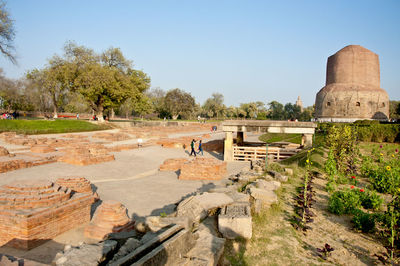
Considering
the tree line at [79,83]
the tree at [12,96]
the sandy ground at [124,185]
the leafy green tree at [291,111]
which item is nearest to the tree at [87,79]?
the tree line at [79,83]

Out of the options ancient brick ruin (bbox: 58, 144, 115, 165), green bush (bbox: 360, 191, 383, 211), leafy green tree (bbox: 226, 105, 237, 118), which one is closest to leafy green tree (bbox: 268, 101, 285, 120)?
leafy green tree (bbox: 226, 105, 237, 118)

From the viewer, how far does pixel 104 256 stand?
3.06 m

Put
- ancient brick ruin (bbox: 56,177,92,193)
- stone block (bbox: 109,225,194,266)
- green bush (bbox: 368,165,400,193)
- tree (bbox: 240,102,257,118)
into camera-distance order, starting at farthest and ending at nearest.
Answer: tree (bbox: 240,102,257,118), green bush (bbox: 368,165,400,193), ancient brick ruin (bbox: 56,177,92,193), stone block (bbox: 109,225,194,266)

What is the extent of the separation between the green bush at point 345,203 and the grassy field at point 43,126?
21.8 m

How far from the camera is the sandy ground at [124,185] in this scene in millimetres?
4125

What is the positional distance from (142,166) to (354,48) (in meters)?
34.2

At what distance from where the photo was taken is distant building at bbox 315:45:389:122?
104 ft

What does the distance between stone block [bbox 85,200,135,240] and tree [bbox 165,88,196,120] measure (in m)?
53.4

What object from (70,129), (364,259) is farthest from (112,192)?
(70,129)

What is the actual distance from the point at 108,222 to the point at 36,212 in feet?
3.52

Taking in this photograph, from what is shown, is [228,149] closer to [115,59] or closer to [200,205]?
[200,205]

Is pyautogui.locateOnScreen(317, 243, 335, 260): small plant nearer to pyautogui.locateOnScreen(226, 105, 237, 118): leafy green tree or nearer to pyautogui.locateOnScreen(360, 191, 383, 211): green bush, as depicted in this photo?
pyautogui.locateOnScreen(360, 191, 383, 211): green bush

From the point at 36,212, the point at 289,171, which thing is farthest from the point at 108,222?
the point at 289,171

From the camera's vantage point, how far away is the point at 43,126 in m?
22.5
